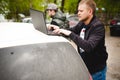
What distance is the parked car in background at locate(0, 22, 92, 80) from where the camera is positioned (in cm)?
242

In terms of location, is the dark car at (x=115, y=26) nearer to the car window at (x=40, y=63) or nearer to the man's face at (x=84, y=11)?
the man's face at (x=84, y=11)

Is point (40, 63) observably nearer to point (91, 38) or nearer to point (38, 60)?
point (38, 60)

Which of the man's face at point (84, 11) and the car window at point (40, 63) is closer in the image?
the car window at point (40, 63)

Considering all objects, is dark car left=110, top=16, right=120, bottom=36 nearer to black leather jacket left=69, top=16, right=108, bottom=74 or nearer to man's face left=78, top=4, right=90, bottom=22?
black leather jacket left=69, top=16, right=108, bottom=74

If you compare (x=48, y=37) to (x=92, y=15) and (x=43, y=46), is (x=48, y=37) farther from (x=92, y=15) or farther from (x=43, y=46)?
(x=92, y=15)

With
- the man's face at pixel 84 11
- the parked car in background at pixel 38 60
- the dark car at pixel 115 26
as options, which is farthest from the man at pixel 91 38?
the dark car at pixel 115 26

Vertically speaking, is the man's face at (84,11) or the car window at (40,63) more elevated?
the man's face at (84,11)

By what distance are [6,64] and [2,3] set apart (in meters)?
17.9

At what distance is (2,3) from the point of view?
64.6 feet

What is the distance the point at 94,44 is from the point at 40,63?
1.00 meters

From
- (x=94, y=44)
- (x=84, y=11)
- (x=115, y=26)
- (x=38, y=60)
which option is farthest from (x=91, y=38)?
(x=115, y=26)

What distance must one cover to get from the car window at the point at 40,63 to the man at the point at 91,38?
0.58m

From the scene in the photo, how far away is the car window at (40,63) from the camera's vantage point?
2.41m

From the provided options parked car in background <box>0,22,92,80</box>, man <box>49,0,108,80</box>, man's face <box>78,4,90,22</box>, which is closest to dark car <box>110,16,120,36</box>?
man <box>49,0,108,80</box>
